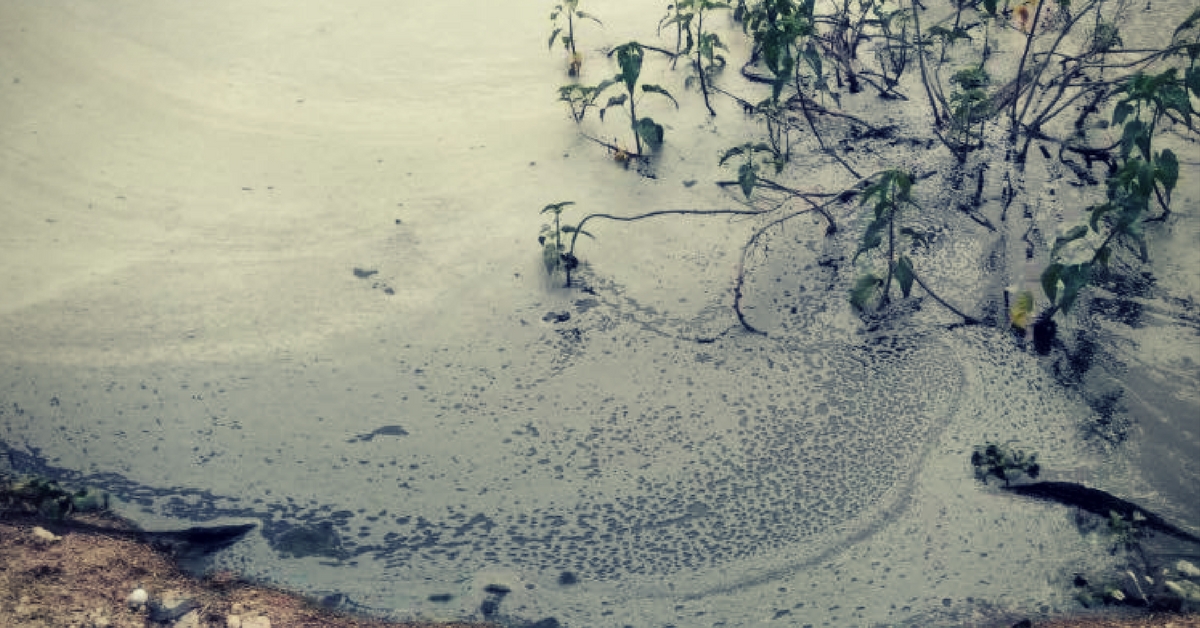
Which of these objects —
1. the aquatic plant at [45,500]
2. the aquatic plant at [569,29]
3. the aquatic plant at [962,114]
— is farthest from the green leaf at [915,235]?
the aquatic plant at [45,500]

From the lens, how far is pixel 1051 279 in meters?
1.92

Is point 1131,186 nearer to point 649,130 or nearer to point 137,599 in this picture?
point 649,130

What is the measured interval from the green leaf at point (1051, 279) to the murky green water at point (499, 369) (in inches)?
5.2

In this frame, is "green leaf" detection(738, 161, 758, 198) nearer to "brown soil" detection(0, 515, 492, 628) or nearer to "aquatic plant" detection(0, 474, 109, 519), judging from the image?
"brown soil" detection(0, 515, 492, 628)

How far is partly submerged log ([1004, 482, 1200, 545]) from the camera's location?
172 cm

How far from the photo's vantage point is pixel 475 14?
288 cm

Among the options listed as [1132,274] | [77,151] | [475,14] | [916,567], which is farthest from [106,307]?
[1132,274]

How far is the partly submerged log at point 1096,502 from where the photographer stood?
172 centimetres

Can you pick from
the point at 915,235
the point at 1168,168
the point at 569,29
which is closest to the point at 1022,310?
the point at 915,235

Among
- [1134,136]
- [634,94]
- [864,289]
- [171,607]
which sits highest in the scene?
[634,94]

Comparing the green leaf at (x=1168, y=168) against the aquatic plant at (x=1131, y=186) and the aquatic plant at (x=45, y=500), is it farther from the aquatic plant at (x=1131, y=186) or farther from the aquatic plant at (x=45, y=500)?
the aquatic plant at (x=45, y=500)

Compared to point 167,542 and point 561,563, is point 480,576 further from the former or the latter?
point 167,542

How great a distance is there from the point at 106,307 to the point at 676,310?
1.05 m

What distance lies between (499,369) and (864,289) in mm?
673
